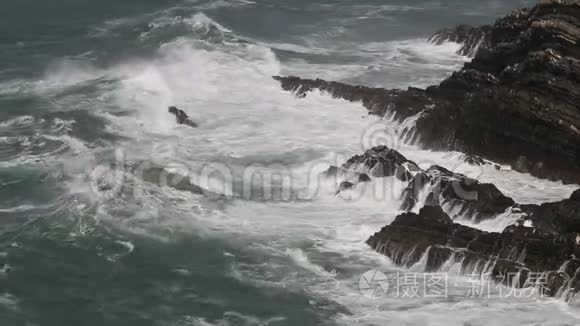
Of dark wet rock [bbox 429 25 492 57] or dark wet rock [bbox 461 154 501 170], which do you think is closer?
dark wet rock [bbox 461 154 501 170]

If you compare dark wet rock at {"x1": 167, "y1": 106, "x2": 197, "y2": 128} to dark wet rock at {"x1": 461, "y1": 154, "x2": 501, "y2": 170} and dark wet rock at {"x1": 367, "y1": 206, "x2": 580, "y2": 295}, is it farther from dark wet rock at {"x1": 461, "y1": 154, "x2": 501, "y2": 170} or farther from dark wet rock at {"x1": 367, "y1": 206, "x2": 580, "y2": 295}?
dark wet rock at {"x1": 367, "y1": 206, "x2": 580, "y2": 295}

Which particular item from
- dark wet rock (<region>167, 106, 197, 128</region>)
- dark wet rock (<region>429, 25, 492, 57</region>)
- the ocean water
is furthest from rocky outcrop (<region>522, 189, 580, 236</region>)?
dark wet rock (<region>429, 25, 492, 57</region>)

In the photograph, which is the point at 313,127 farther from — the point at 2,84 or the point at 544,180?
the point at 2,84

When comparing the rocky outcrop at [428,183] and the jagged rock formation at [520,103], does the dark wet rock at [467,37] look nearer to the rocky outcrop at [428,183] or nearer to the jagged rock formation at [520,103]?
the jagged rock formation at [520,103]

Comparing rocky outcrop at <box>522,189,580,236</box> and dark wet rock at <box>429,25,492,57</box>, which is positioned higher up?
dark wet rock at <box>429,25,492,57</box>

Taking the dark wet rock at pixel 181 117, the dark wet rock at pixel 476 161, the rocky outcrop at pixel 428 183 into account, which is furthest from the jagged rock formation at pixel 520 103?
the dark wet rock at pixel 181 117

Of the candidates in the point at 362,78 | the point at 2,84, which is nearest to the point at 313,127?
the point at 362,78
